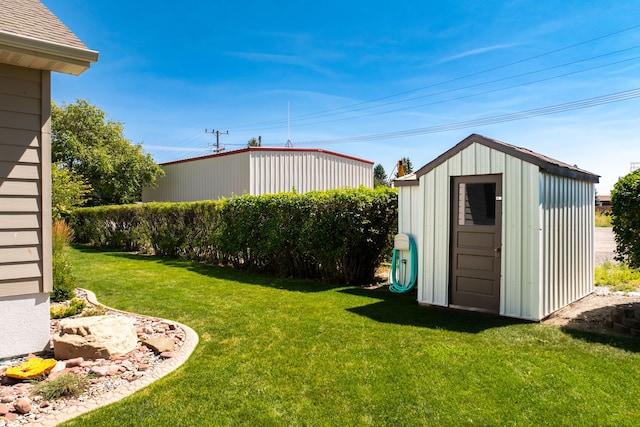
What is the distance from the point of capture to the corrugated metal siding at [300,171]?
14656 millimetres

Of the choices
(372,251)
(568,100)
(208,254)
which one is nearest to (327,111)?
(568,100)

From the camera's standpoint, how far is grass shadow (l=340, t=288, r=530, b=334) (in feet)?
16.3

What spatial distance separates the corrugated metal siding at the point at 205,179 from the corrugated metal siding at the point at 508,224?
7.33m

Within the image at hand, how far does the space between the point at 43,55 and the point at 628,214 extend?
7.11 meters

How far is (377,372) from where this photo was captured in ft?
11.4

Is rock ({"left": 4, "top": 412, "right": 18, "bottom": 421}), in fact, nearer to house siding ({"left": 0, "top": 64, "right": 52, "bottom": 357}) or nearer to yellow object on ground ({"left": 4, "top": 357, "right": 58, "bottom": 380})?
yellow object on ground ({"left": 4, "top": 357, "right": 58, "bottom": 380})

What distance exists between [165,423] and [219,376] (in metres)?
0.75

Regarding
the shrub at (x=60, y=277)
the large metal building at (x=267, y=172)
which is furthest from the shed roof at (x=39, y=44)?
the large metal building at (x=267, y=172)

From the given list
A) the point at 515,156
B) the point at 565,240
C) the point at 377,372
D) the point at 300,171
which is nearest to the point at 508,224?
the point at 515,156

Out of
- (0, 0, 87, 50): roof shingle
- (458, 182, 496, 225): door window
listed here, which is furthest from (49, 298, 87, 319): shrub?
(458, 182, 496, 225): door window

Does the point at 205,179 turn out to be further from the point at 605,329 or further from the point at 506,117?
the point at 506,117

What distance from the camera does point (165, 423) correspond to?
8.64ft

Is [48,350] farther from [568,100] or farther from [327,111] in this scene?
[327,111]

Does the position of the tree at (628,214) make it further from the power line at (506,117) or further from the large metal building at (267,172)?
the power line at (506,117)
